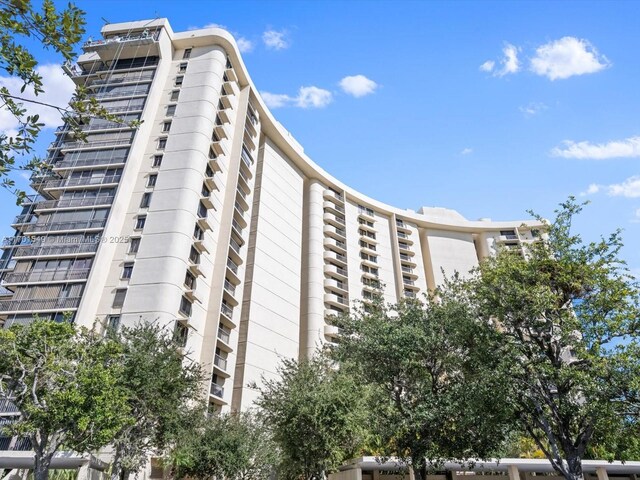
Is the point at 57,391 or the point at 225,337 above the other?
the point at 225,337

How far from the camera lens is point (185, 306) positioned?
41188mm

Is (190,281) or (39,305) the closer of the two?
(39,305)

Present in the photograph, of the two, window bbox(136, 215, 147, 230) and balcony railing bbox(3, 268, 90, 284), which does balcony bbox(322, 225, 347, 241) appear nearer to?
window bbox(136, 215, 147, 230)

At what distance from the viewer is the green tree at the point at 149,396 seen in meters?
24.9

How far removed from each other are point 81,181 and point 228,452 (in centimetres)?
3247

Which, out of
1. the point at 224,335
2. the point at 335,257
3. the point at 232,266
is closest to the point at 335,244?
the point at 335,257

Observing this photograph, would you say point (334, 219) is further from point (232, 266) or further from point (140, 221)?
point (140, 221)

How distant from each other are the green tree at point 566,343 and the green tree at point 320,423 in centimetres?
794

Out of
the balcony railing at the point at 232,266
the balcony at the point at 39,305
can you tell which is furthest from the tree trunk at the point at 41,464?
the balcony railing at the point at 232,266

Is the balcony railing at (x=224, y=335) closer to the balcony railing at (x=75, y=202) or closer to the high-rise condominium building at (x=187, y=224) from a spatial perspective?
the high-rise condominium building at (x=187, y=224)

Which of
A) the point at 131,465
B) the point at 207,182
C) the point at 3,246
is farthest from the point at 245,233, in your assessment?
the point at 131,465

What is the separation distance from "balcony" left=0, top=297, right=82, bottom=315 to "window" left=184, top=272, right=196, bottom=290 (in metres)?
9.41

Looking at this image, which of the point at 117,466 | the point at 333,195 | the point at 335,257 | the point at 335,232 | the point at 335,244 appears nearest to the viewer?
the point at 117,466

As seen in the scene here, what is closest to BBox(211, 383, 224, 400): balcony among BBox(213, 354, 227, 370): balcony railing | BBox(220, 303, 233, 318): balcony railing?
BBox(213, 354, 227, 370): balcony railing
